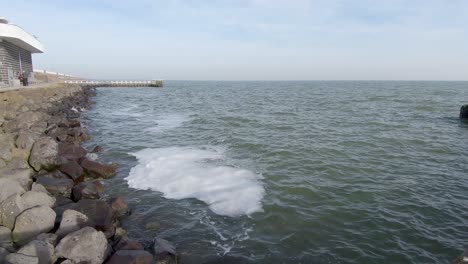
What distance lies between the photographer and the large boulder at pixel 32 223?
7.04 m

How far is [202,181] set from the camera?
40.0 feet

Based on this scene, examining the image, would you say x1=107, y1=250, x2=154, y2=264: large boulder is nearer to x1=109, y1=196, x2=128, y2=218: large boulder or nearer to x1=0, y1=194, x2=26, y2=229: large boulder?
x1=0, y1=194, x2=26, y2=229: large boulder

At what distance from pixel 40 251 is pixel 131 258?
1611mm

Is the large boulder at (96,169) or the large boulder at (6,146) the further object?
the large boulder at (96,169)

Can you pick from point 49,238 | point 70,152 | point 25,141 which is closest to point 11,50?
point 25,141

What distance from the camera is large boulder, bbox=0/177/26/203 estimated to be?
25.7ft

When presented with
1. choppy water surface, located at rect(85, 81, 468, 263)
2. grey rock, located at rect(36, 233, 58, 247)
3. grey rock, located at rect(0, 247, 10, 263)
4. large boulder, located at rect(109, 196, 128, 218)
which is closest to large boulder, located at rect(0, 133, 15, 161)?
choppy water surface, located at rect(85, 81, 468, 263)

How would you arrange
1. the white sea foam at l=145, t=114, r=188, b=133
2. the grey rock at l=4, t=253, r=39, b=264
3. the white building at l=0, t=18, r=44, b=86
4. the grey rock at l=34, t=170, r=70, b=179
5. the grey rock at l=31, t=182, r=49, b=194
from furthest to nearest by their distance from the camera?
the white building at l=0, t=18, r=44, b=86 < the white sea foam at l=145, t=114, r=188, b=133 < the grey rock at l=34, t=170, r=70, b=179 < the grey rock at l=31, t=182, r=49, b=194 < the grey rock at l=4, t=253, r=39, b=264

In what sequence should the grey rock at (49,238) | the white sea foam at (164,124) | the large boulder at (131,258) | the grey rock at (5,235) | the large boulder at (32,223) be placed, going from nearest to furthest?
the large boulder at (131,258) → the grey rock at (49,238) → the grey rock at (5,235) → the large boulder at (32,223) → the white sea foam at (164,124)

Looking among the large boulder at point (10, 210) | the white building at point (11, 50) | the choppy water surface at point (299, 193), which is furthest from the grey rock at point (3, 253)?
the white building at point (11, 50)

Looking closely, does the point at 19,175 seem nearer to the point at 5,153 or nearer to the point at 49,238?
the point at 5,153

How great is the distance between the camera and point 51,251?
20.5 feet

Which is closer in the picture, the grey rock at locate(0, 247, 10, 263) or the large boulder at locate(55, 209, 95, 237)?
the grey rock at locate(0, 247, 10, 263)

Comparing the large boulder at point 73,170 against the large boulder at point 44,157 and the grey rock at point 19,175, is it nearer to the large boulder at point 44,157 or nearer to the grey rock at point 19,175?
the large boulder at point 44,157
